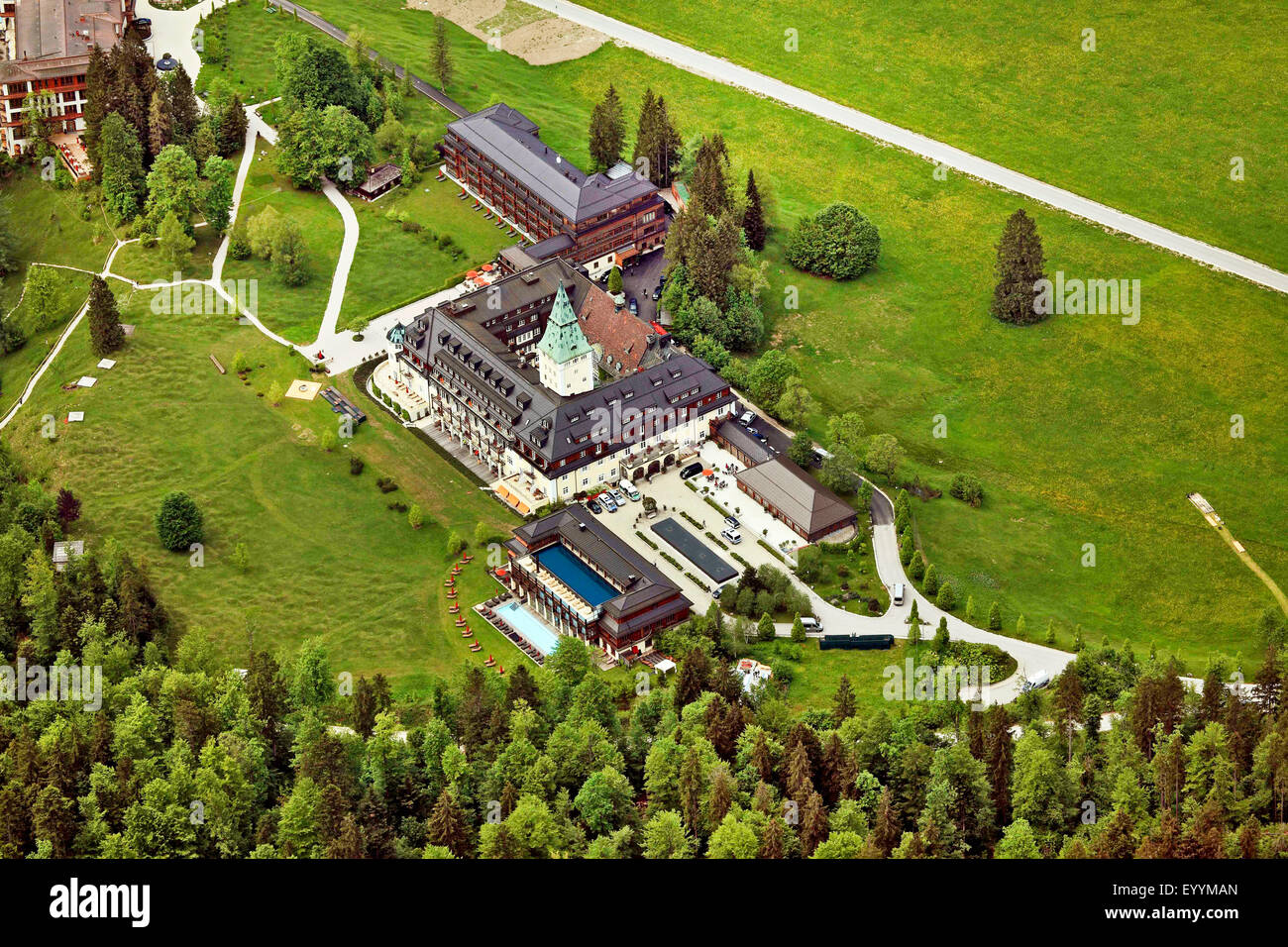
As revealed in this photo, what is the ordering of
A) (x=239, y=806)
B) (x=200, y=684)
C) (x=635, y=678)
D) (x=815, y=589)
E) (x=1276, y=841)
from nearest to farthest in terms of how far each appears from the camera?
1. (x=1276, y=841)
2. (x=239, y=806)
3. (x=200, y=684)
4. (x=635, y=678)
5. (x=815, y=589)

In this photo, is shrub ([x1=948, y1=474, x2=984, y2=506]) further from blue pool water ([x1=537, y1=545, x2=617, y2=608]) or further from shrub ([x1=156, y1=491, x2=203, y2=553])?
shrub ([x1=156, y1=491, x2=203, y2=553])

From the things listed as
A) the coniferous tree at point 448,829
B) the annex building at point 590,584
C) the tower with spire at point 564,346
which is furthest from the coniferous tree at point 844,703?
the tower with spire at point 564,346

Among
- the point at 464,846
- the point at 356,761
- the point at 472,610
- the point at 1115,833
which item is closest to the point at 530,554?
the point at 472,610

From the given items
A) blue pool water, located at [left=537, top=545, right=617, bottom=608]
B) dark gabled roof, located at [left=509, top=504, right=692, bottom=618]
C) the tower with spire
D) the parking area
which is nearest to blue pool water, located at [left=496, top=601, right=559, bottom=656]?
blue pool water, located at [left=537, top=545, right=617, bottom=608]

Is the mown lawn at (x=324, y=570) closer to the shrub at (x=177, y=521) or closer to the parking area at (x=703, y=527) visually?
the shrub at (x=177, y=521)

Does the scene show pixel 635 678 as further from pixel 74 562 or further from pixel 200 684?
pixel 74 562

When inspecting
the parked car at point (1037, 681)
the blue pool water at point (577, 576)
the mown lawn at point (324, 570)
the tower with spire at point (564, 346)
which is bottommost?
the mown lawn at point (324, 570)
